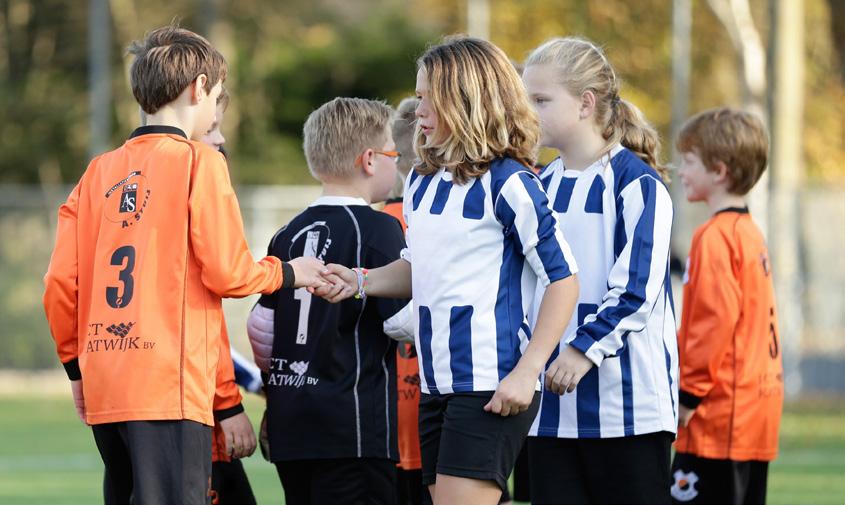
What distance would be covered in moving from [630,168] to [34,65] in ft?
99.6

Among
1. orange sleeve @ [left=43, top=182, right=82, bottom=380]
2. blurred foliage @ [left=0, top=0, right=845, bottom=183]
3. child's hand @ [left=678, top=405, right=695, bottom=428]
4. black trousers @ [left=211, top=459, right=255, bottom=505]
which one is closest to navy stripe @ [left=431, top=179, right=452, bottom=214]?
orange sleeve @ [left=43, top=182, right=82, bottom=380]

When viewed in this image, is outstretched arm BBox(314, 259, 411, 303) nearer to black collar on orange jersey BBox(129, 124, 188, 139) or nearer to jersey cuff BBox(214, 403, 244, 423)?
jersey cuff BBox(214, 403, 244, 423)

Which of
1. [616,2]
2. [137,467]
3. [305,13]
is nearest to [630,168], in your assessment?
[137,467]

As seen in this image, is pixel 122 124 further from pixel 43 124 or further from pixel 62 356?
pixel 62 356

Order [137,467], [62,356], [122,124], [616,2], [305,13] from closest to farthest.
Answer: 1. [137,467]
2. [62,356]
3. [616,2]
4. [122,124]
5. [305,13]

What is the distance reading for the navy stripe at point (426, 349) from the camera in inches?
162

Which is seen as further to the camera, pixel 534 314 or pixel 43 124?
pixel 43 124

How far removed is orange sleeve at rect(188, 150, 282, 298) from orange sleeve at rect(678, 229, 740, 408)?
1.93m

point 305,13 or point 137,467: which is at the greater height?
point 305,13

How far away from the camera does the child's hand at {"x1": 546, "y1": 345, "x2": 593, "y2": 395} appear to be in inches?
169

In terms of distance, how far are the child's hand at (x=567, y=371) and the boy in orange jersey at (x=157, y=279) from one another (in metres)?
0.93

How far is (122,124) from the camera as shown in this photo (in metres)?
30.9

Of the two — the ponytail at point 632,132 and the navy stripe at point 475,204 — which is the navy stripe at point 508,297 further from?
the ponytail at point 632,132

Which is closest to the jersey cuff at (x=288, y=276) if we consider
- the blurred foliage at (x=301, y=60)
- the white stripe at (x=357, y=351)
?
the white stripe at (x=357, y=351)
